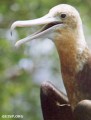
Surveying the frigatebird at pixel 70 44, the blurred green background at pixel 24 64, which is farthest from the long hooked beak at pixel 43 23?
the blurred green background at pixel 24 64

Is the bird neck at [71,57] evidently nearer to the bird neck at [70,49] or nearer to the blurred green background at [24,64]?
the bird neck at [70,49]

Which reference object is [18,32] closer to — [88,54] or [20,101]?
[20,101]

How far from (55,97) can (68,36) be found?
0.16 metres

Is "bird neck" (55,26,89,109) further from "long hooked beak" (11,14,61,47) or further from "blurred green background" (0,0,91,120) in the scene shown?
"blurred green background" (0,0,91,120)

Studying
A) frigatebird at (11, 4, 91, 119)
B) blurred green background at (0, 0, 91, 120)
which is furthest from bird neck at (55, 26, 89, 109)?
blurred green background at (0, 0, 91, 120)

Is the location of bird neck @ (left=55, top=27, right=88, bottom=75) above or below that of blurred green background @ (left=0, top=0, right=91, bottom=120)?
below

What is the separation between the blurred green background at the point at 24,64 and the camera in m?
2.08

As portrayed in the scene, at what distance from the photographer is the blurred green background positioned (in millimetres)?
2076

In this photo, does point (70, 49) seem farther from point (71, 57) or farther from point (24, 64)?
point (24, 64)

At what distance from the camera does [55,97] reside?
1197 millimetres

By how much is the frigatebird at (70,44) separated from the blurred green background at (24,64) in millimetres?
923

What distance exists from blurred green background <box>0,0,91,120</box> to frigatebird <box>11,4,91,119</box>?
3.03 feet

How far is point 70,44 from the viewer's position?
1081 millimetres

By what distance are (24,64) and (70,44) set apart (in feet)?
3.60
